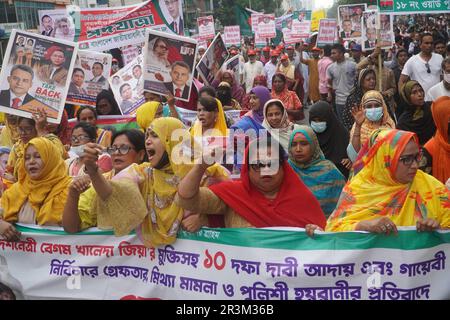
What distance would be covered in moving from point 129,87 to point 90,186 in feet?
13.8

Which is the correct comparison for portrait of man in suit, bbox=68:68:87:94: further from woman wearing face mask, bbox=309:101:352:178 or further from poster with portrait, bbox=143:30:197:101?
woman wearing face mask, bbox=309:101:352:178

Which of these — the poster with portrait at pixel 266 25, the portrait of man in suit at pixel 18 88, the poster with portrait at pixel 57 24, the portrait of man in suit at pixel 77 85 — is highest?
the poster with portrait at pixel 57 24

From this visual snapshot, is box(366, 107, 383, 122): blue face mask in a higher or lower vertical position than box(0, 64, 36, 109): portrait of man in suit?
lower

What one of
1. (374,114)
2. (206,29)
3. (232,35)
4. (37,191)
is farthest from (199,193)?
(232,35)

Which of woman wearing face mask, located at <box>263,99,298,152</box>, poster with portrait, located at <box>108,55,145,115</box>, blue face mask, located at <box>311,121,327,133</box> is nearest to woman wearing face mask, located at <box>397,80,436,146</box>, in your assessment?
blue face mask, located at <box>311,121,327,133</box>

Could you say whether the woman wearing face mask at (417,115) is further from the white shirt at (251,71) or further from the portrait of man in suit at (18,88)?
the white shirt at (251,71)

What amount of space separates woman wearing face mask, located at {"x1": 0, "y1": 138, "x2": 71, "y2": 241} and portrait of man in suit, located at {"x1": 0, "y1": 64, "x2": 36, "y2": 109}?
5.21 feet

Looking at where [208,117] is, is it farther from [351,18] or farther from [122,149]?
[351,18]

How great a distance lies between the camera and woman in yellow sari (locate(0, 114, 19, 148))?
6.81 metres

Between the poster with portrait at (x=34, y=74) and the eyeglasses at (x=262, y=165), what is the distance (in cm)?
264

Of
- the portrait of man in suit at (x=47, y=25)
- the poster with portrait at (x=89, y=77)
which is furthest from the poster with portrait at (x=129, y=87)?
the portrait of man in suit at (x=47, y=25)

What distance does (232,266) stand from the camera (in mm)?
3742

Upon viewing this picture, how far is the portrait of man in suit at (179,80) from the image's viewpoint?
7.08 m
